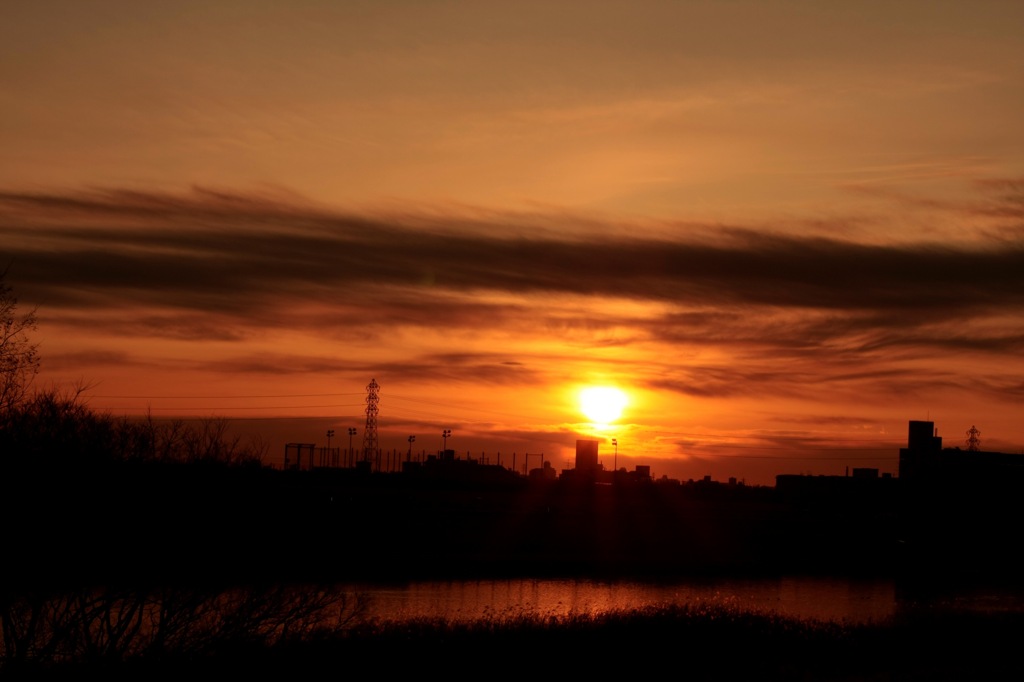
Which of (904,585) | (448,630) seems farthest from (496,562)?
(448,630)

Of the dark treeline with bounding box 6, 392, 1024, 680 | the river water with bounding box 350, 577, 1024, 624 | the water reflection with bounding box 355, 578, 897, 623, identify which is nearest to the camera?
the dark treeline with bounding box 6, 392, 1024, 680

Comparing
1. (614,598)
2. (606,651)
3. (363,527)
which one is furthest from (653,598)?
(363,527)

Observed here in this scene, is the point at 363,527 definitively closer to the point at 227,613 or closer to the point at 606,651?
the point at 606,651

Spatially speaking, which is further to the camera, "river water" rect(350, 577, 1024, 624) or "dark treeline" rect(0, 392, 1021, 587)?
"river water" rect(350, 577, 1024, 624)

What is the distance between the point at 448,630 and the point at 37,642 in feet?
69.2

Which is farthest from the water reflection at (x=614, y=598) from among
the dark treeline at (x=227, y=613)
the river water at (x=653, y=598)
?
the dark treeline at (x=227, y=613)

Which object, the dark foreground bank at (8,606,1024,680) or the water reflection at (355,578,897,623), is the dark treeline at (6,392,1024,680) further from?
the water reflection at (355,578,897,623)

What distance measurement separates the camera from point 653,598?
3322 inches

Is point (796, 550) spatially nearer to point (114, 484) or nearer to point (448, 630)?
point (448, 630)

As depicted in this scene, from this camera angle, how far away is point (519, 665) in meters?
50.7

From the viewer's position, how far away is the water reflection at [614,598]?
71.6 m

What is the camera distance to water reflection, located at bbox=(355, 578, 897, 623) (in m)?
71.6

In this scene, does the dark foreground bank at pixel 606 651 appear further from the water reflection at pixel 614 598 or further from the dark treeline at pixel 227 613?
the water reflection at pixel 614 598

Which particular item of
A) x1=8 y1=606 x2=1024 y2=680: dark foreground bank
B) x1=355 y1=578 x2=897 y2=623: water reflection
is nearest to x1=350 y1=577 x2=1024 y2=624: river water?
x1=355 y1=578 x2=897 y2=623: water reflection
